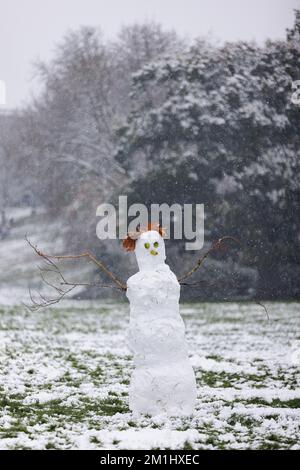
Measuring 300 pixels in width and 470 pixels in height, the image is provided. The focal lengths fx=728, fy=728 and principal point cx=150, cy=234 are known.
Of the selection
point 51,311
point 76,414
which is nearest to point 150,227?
point 76,414

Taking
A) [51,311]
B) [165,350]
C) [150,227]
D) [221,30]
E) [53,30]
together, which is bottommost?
[165,350]

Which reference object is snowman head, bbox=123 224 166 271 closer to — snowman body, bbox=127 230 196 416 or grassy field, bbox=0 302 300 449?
snowman body, bbox=127 230 196 416

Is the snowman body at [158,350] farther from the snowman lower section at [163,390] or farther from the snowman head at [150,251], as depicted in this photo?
the snowman head at [150,251]

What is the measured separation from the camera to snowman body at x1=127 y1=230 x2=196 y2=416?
751cm

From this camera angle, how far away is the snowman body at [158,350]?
7512 millimetres

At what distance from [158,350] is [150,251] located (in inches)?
41.5

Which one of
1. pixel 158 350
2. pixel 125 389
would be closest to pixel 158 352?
pixel 158 350

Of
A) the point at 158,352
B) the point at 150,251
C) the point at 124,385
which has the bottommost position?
the point at 158,352

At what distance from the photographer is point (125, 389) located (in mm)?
9508

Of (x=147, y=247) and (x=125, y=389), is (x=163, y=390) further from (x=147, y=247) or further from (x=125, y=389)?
(x=125, y=389)

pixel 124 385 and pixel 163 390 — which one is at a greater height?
pixel 124 385
